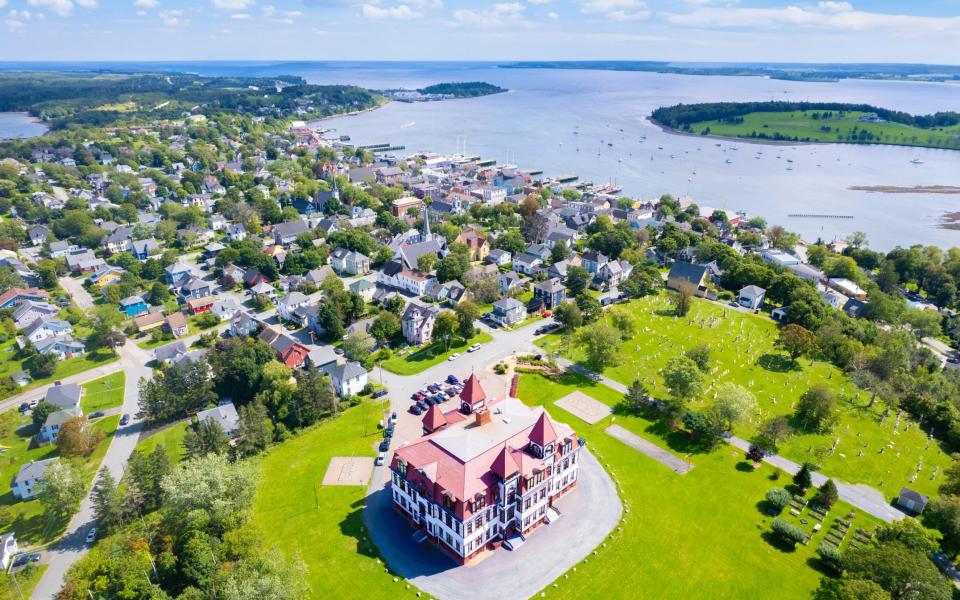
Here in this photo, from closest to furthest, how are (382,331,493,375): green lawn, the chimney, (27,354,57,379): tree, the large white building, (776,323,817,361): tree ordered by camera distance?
the large white building, the chimney, (776,323,817,361): tree, (27,354,57,379): tree, (382,331,493,375): green lawn

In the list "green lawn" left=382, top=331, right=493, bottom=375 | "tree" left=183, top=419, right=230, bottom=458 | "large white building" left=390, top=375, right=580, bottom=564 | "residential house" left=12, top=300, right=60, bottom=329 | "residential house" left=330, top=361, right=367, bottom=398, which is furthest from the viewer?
"residential house" left=12, top=300, right=60, bottom=329

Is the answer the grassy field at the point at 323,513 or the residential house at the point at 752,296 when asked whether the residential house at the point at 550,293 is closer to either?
the residential house at the point at 752,296

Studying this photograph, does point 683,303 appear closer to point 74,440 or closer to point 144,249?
point 74,440

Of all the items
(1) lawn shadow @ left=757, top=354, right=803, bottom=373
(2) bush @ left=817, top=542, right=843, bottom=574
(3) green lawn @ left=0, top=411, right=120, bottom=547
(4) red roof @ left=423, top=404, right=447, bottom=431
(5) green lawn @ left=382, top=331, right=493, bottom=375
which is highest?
(4) red roof @ left=423, top=404, right=447, bottom=431

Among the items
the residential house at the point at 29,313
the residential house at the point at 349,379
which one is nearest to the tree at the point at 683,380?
the residential house at the point at 349,379

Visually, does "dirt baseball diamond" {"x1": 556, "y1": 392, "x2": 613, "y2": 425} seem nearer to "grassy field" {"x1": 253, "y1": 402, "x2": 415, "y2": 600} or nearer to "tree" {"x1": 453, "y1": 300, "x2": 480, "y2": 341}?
"tree" {"x1": 453, "y1": 300, "x2": 480, "y2": 341}

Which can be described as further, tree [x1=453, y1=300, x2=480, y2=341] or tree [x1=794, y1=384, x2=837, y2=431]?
tree [x1=453, y1=300, x2=480, y2=341]

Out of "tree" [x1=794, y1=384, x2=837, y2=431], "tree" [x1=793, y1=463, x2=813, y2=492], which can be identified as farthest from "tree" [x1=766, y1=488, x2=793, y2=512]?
"tree" [x1=794, y1=384, x2=837, y2=431]
